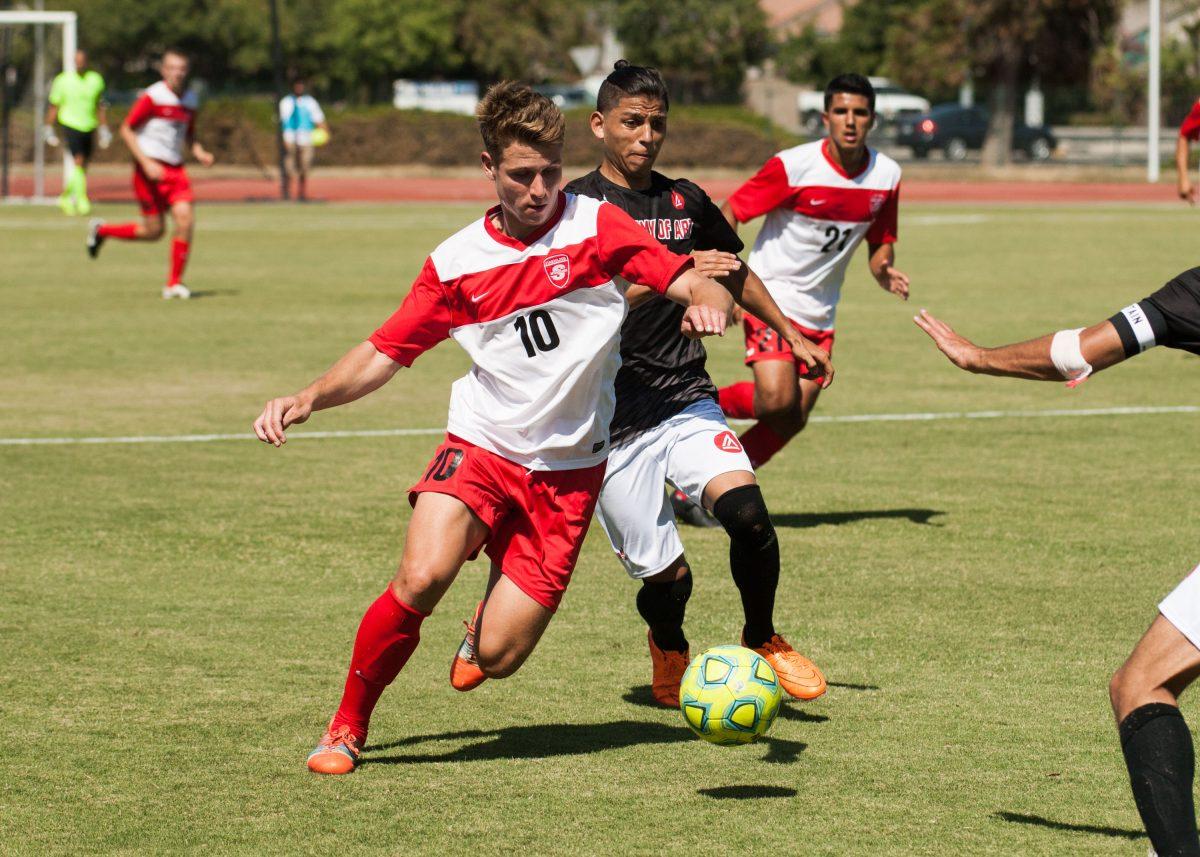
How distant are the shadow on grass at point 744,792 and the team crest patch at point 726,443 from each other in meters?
1.50

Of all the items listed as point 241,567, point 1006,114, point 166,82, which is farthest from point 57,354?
point 1006,114

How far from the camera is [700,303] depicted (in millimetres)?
5305

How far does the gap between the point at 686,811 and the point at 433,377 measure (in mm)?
9903

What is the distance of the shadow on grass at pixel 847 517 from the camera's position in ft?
30.6

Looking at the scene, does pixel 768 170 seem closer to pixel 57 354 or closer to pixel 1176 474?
pixel 1176 474

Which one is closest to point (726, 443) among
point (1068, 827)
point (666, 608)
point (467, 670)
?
point (666, 608)

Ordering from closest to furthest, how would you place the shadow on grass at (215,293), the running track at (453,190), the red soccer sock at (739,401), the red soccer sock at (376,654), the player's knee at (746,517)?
the red soccer sock at (376,654), the player's knee at (746,517), the red soccer sock at (739,401), the shadow on grass at (215,293), the running track at (453,190)

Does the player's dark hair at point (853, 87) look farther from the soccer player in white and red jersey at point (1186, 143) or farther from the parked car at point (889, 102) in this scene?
the parked car at point (889, 102)

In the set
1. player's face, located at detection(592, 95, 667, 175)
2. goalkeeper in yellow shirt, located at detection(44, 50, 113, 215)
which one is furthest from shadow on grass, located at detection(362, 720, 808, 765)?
goalkeeper in yellow shirt, located at detection(44, 50, 113, 215)

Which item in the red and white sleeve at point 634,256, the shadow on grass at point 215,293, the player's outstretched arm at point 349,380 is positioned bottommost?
the shadow on grass at point 215,293

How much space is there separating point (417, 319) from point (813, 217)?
4250 millimetres

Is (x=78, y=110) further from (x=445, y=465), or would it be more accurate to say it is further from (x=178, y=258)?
(x=445, y=465)

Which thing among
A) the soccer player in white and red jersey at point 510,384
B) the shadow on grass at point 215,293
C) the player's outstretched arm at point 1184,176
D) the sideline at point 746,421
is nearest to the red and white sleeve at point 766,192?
the sideline at point 746,421

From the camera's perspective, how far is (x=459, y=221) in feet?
108
